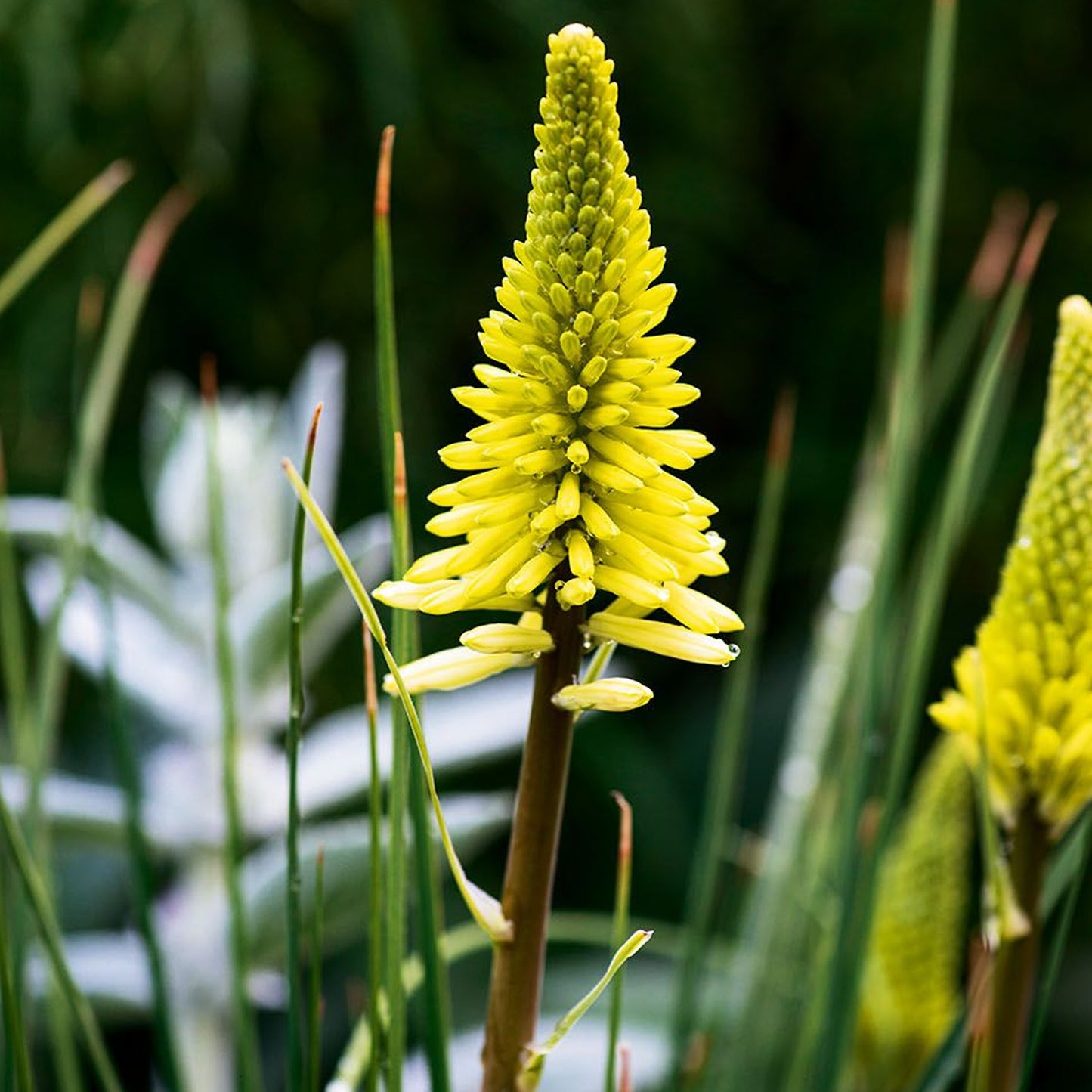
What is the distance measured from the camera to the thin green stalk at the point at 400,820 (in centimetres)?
33

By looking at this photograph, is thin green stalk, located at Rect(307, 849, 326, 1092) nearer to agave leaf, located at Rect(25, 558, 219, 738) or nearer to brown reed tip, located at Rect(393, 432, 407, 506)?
brown reed tip, located at Rect(393, 432, 407, 506)

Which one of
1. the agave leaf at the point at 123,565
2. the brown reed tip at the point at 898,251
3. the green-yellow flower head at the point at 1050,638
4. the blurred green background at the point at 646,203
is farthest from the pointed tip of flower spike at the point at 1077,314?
the blurred green background at the point at 646,203

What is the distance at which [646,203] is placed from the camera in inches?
53.5

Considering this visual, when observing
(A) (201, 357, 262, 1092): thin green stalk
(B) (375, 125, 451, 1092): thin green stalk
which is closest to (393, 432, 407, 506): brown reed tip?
(B) (375, 125, 451, 1092): thin green stalk

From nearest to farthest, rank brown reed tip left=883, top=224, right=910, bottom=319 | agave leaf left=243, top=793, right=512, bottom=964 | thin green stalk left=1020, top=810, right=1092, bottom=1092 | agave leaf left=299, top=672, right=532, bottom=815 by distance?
1. thin green stalk left=1020, top=810, right=1092, bottom=1092
2. agave leaf left=243, top=793, right=512, bottom=964
3. agave leaf left=299, top=672, right=532, bottom=815
4. brown reed tip left=883, top=224, right=910, bottom=319

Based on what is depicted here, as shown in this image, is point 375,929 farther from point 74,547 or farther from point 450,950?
point 450,950

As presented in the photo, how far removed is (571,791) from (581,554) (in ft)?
3.66

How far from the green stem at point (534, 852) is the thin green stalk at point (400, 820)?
0.10 ft

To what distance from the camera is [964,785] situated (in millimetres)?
533

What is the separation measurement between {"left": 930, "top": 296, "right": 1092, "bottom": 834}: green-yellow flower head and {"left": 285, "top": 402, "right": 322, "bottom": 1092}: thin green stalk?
0.54 feet

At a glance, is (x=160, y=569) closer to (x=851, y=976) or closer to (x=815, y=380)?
(x=851, y=976)

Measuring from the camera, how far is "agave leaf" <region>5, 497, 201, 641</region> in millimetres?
745

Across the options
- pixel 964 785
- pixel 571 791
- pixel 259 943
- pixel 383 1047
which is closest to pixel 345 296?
pixel 571 791

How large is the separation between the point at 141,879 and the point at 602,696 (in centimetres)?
24
